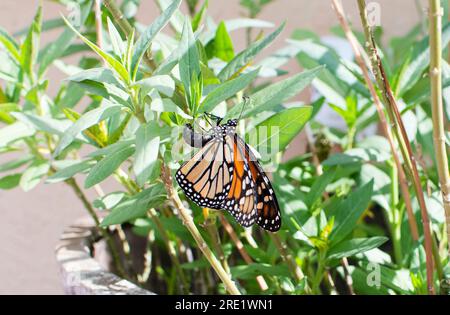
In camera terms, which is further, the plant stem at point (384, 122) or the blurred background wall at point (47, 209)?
the blurred background wall at point (47, 209)

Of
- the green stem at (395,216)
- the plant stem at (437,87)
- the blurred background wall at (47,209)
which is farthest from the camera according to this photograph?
the blurred background wall at (47,209)

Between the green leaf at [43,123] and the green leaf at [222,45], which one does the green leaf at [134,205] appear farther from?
the green leaf at [222,45]

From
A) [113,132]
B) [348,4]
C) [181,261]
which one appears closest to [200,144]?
[113,132]

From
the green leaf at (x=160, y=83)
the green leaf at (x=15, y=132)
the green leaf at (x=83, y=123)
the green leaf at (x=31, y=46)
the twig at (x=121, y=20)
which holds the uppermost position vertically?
the green leaf at (x=31, y=46)

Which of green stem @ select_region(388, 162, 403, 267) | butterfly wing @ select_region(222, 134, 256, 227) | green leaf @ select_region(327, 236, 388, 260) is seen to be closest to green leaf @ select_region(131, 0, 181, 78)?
butterfly wing @ select_region(222, 134, 256, 227)

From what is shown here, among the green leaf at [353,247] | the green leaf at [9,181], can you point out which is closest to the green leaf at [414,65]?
the green leaf at [353,247]

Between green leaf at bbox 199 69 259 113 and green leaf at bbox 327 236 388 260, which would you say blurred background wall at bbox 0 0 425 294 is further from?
green leaf at bbox 199 69 259 113
